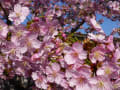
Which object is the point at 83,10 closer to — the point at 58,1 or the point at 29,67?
the point at 58,1

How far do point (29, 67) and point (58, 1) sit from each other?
4756 millimetres

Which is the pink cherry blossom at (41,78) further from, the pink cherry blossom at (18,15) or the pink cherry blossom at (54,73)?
the pink cherry blossom at (18,15)

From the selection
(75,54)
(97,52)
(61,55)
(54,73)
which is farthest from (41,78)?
(97,52)

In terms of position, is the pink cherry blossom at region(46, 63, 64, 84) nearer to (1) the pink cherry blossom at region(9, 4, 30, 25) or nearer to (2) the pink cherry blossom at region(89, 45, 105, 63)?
(2) the pink cherry blossom at region(89, 45, 105, 63)

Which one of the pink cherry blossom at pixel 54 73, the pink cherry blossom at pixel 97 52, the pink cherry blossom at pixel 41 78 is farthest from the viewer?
the pink cherry blossom at pixel 41 78

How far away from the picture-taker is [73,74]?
4.75 feet

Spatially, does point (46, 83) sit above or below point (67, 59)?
below

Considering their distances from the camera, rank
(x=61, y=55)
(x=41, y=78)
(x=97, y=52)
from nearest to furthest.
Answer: (x=97, y=52)
(x=61, y=55)
(x=41, y=78)

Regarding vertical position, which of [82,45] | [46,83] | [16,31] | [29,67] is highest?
[16,31]

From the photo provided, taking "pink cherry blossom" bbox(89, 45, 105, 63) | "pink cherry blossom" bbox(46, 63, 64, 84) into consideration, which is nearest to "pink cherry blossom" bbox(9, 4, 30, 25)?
"pink cherry blossom" bbox(46, 63, 64, 84)

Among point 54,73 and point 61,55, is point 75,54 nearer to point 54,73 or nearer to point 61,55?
point 61,55

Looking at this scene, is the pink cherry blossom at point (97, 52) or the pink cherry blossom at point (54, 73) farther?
the pink cherry blossom at point (54, 73)

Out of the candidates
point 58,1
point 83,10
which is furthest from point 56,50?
point 58,1

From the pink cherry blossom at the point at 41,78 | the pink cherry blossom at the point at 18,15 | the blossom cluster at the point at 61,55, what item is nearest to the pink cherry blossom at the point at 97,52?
the blossom cluster at the point at 61,55
